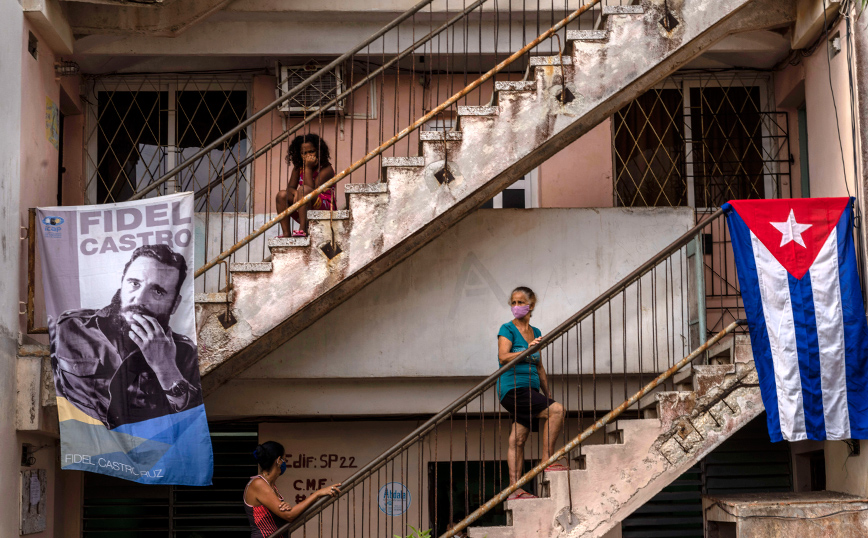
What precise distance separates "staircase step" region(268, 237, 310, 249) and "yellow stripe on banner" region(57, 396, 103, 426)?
6.86ft

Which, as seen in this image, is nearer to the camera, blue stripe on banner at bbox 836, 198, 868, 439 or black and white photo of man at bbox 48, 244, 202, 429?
blue stripe on banner at bbox 836, 198, 868, 439

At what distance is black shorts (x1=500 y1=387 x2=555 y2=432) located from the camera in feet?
27.2

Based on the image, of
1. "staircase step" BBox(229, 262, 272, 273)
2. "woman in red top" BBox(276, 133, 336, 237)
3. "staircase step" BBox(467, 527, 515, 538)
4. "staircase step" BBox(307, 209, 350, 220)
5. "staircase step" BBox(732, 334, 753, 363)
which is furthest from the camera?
"woman in red top" BBox(276, 133, 336, 237)

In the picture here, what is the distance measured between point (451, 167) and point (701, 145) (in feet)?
13.1

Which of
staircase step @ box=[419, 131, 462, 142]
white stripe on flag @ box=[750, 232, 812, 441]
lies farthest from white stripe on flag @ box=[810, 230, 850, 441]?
staircase step @ box=[419, 131, 462, 142]

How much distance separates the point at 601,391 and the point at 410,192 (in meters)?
3.29

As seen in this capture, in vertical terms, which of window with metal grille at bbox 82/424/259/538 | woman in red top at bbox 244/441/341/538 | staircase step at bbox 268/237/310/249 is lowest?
window with metal grille at bbox 82/424/259/538

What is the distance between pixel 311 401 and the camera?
404 inches

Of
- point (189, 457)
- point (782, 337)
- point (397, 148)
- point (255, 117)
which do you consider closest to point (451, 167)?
point (255, 117)

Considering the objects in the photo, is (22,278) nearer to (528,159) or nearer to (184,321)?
(184,321)

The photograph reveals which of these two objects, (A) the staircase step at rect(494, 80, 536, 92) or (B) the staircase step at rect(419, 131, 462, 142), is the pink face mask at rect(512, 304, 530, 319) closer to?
(B) the staircase step at rect(419, 131, 462, 142)

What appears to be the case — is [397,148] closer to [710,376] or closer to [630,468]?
[710,376]

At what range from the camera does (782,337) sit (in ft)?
26.2

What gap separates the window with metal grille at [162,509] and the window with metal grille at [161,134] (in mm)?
3285
